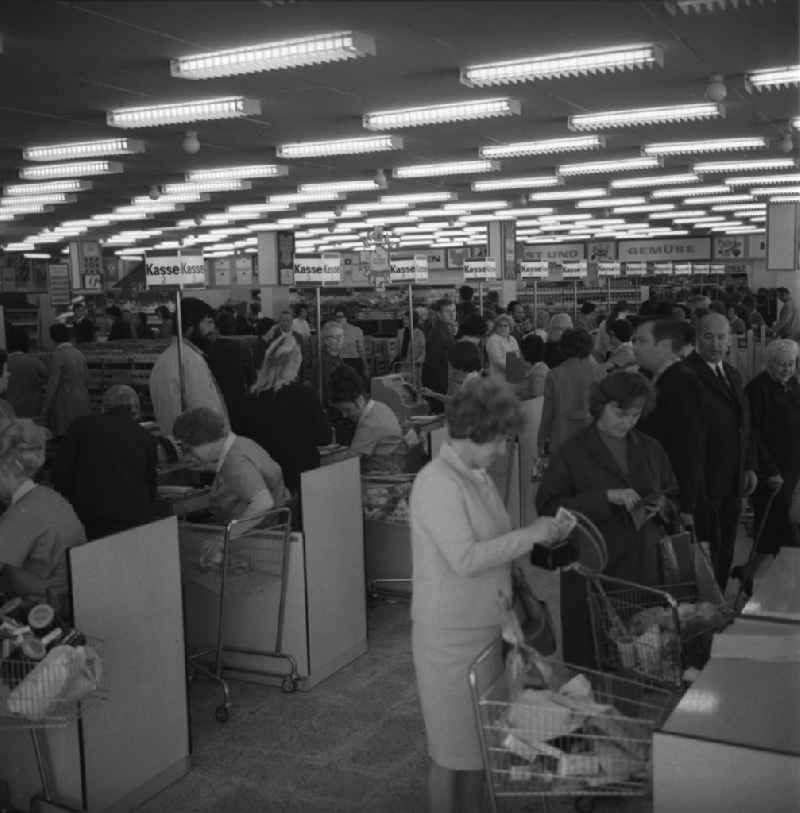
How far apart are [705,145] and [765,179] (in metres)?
3.91

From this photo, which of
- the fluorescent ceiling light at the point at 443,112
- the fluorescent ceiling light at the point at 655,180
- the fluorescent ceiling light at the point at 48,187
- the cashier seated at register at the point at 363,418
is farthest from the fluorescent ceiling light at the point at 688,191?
the cashier seated at register at the point at 363,418

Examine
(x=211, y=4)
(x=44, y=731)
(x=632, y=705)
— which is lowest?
(x=44, y=731)

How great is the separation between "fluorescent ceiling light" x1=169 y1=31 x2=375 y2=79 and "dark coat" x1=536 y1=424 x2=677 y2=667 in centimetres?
306

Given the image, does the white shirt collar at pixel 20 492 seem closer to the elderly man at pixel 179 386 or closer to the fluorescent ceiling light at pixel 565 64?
the elderly man at pixel 179 386

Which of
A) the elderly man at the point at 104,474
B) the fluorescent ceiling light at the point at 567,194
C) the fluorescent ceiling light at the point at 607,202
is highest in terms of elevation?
the fluorescent ceiling light at the point at 607,202

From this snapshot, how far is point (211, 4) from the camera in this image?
213 inches

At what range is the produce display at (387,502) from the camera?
241 inches

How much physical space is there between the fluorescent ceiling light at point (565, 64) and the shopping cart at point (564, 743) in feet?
15.7

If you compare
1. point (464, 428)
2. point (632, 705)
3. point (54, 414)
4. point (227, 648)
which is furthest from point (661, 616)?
point (54, 414)

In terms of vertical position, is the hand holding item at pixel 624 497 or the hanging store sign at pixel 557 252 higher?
the hanging store sign at pixel 557 252

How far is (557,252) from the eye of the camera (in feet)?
106

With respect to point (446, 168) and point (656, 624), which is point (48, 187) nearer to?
point (446, 168)

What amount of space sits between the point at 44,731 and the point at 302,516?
170 centimetres

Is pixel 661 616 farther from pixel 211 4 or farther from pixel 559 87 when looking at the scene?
pixel 559 87
